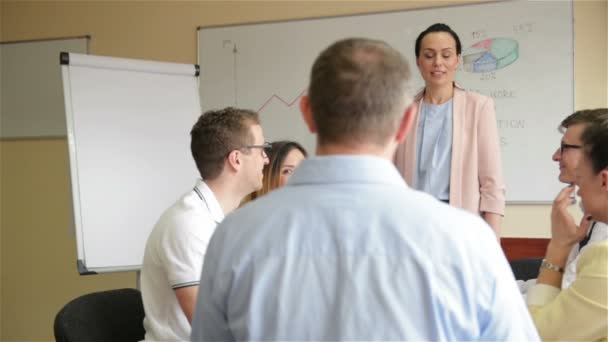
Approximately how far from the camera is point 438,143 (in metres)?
2.40

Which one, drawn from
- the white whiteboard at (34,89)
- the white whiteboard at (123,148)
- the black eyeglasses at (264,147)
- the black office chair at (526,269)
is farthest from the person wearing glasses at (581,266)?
the white whiteboard at (34,89)

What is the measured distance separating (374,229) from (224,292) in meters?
0.25

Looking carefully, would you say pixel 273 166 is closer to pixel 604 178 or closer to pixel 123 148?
pixel 604 178

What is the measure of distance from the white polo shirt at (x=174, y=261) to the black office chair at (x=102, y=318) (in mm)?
166

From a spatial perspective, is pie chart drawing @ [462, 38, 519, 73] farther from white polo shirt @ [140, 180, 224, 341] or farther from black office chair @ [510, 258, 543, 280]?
white polo shirt @ [140, 180, 224, 341]

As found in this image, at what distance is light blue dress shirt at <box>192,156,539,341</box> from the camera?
850 millimetres

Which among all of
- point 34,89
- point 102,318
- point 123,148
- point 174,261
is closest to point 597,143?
point 174,261

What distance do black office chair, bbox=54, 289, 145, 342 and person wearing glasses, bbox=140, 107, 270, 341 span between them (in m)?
0.16

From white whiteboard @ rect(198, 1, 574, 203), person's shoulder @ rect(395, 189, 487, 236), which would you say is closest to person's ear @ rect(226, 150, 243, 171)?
person's shoulder @ rect(395, 189, 487, 236)

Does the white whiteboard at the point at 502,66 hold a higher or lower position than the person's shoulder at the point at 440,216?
higher

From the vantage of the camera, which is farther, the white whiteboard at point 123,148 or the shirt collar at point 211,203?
the white whiteboard at point 123,148

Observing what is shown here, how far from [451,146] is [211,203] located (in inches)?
38.7

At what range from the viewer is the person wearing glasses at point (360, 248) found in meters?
0.85

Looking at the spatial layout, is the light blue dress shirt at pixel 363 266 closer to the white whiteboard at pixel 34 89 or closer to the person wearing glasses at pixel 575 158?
the person wearing glasses at pixel 575 158
